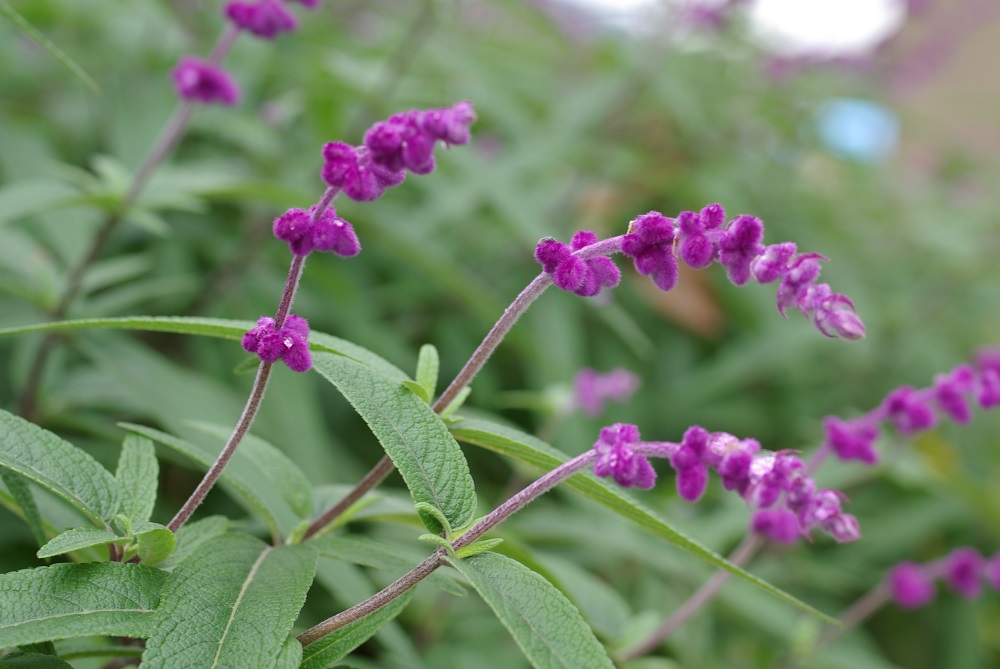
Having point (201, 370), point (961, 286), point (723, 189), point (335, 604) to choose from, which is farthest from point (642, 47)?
point (335, 604)

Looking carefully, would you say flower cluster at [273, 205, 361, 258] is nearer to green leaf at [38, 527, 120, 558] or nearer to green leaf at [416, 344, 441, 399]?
green leaf at [416, 344, 441, 399]

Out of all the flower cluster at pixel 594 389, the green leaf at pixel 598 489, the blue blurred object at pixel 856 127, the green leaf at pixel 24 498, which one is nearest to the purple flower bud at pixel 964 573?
the flower cluster at pixel 594 389

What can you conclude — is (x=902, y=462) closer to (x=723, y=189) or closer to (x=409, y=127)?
(x=723, y=189)

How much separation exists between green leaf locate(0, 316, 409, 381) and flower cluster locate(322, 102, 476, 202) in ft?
0.68

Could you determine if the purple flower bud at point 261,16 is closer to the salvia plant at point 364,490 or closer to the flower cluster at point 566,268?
the salvia plant at point 364,490

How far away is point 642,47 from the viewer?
4.23 metres

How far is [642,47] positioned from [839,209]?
1.51 meters

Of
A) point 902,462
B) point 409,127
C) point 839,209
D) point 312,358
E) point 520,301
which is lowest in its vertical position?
point 312,358

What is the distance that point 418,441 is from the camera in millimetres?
1013

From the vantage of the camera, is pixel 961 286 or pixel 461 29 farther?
pixel 461 29

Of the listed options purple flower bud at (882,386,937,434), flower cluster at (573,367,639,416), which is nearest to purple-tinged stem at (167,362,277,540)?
purple flower bud at (882,386,937,434)

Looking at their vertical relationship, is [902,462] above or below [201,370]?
above

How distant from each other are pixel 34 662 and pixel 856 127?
5933 millimetres

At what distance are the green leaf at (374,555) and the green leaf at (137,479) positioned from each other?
20 centimetres
